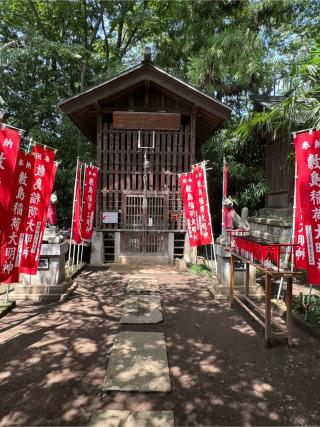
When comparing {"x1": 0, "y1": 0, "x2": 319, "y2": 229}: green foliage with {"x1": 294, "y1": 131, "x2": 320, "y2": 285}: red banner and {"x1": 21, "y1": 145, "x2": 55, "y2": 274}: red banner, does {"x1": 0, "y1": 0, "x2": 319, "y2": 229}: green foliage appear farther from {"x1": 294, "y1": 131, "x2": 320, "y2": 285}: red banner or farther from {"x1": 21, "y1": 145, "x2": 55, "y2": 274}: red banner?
{"x1": 21, "y1": 145, "x2": 55, "y2": 274}: red banner

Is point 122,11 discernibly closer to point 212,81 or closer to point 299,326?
point 212,81

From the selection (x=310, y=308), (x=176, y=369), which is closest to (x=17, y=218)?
(x=176, y=369)

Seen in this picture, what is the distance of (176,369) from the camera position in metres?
4.58

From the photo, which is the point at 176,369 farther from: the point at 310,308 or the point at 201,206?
the point at 201,206

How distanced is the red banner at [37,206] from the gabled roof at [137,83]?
5546mm

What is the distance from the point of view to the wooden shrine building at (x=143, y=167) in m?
12.8

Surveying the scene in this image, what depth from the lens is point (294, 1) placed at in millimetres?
15953

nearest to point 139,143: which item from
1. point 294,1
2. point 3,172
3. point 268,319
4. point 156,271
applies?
point 156,271

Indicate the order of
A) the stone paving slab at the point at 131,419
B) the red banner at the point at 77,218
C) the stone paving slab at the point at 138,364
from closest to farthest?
the stone paving slab at the point at 131,419 → the stone paving slab at the point at 138,364 → the red banner at the point at 77,218

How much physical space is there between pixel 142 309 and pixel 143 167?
6.78 metres

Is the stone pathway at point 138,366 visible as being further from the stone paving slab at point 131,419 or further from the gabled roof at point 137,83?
the gabled roof at point 137,83

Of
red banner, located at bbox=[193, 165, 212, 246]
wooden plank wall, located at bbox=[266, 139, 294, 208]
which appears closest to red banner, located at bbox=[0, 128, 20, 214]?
red banner, located at bbox=[193, 165, 212, 246]

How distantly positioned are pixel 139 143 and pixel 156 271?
15.9 feet

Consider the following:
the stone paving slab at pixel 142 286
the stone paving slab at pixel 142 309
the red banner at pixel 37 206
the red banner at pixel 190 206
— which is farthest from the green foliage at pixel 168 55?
the red banner at pixel 37 206
